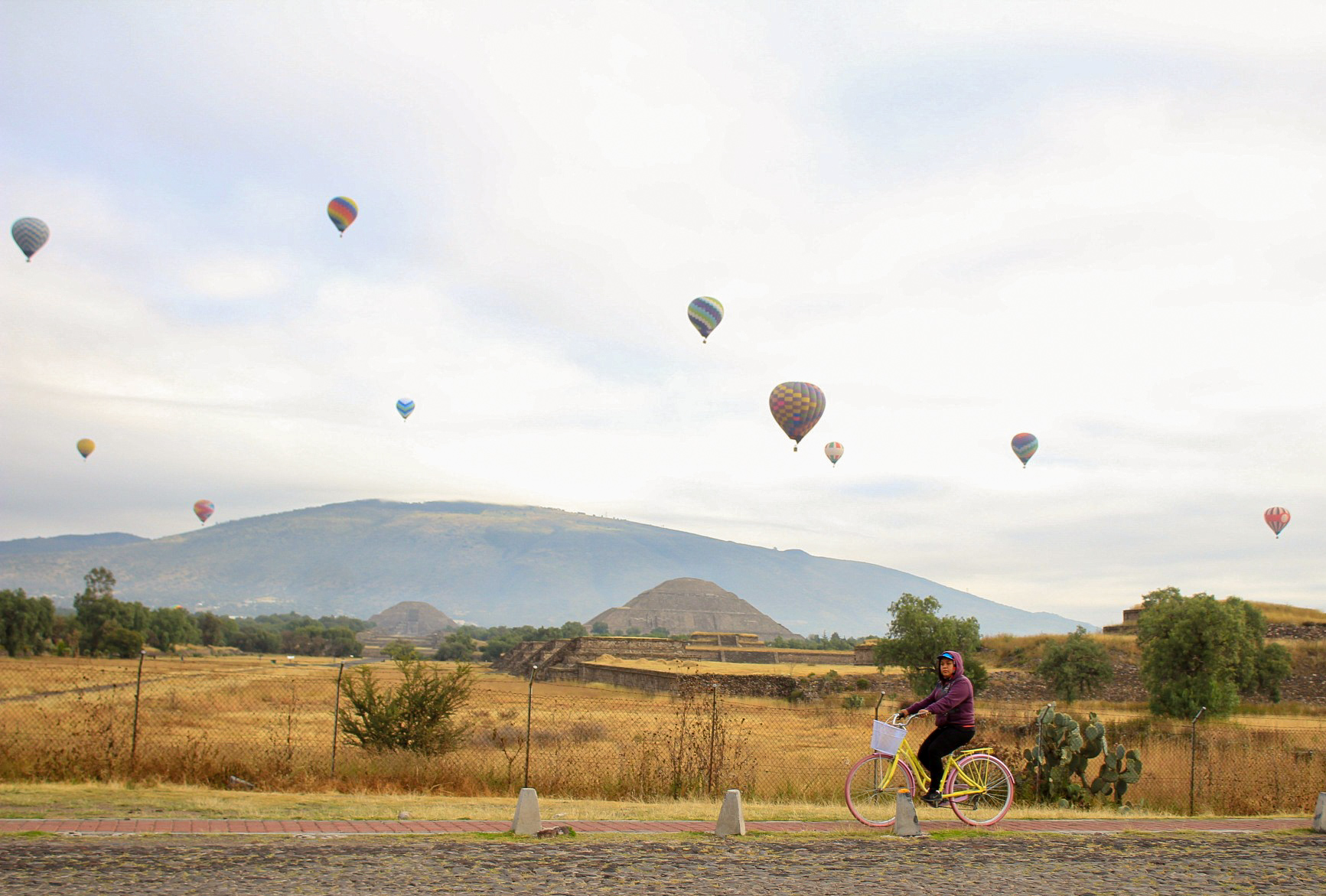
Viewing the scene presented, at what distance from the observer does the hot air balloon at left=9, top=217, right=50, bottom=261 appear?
60.2m

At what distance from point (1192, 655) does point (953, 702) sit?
28.6 metres

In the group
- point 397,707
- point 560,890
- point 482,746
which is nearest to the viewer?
point 560,890

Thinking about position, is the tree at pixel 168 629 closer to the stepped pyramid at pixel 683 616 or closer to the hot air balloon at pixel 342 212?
the hot air balloon at pixel 342 212

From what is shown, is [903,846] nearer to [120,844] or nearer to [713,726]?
[713,726]

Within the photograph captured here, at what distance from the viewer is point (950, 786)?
36.2 ft

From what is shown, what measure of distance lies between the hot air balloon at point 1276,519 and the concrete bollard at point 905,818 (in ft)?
221

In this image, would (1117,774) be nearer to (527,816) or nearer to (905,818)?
(905,818)

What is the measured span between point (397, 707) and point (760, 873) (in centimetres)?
966

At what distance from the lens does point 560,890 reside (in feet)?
24.8

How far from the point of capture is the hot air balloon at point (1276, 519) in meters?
66.2

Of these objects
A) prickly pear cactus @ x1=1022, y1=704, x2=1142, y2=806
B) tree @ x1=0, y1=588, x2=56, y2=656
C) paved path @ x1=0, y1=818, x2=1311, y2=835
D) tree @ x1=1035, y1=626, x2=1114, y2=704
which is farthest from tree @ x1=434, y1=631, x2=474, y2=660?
paved path @ x1=0, y1=818, x2=1311, y2=835

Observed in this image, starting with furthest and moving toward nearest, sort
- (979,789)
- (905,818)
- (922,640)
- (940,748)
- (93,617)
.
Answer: (93,617) < (922,640) < (979,789) < (940,748) < (905,818)

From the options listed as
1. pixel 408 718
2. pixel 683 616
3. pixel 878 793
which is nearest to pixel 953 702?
pixel 878 793

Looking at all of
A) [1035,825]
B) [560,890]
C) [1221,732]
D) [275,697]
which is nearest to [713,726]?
[1035,825]
